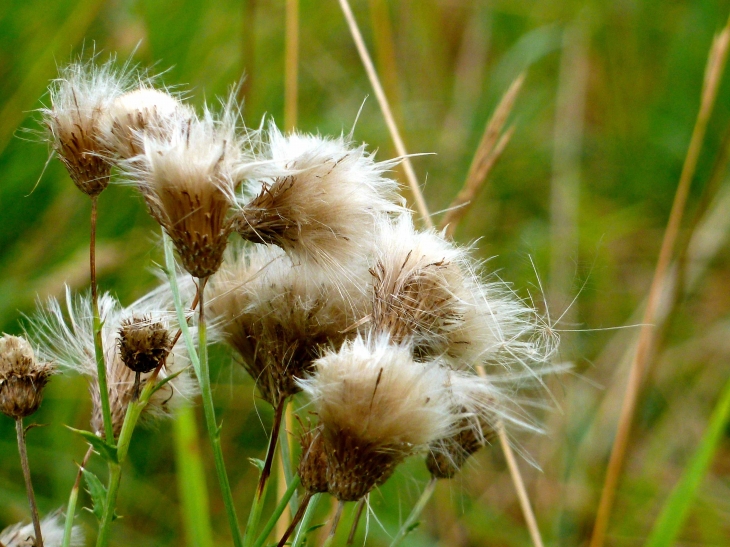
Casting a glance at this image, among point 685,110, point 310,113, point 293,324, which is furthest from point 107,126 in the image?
point 685,110

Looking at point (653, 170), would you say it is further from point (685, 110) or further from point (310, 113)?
point (310, 113)

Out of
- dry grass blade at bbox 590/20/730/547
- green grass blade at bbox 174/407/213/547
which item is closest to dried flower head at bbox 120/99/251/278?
green grass blade at bbox 174/407/213/547

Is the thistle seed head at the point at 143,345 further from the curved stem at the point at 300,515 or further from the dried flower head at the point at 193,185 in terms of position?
the curved stem at the point at 300,515

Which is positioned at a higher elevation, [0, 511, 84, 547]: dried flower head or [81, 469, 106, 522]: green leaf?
[81, 469, 106, 522]: green leaf

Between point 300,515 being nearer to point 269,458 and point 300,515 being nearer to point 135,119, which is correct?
point 269,458

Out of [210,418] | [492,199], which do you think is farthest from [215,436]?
[492,199]

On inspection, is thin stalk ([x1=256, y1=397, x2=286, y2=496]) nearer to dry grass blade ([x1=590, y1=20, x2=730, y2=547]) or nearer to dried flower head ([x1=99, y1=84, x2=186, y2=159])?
dried flower head ([x1=99, y1=84, x2=186, y2=159])
